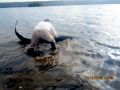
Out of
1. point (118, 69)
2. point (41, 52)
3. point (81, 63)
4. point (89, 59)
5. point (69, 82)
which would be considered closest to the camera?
point (69, 82)

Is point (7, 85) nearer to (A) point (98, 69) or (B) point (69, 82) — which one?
(B) point (69, 82)

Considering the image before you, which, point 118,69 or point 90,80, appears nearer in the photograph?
point 90,80

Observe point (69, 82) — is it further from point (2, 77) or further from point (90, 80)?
point (2, 77)

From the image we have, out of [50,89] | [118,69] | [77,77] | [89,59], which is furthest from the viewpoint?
[89,59]

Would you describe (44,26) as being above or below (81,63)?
above

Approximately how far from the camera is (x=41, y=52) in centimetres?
491

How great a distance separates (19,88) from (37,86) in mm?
477

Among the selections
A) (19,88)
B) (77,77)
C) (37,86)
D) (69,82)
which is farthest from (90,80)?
(19,88)

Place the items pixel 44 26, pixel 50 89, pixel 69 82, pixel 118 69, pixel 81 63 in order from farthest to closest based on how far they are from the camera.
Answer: pixel 44 26
pixel 81 63
pixel 118 69
pixel 69 82
pixel 50 89

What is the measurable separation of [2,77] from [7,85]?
0.52m

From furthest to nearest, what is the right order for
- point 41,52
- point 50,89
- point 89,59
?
point 41,52
point 89,59
point 50,89

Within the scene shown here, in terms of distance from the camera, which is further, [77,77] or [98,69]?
[98,69]

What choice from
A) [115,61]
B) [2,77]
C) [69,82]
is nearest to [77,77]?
[69,82]

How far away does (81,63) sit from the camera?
3.84 metres
